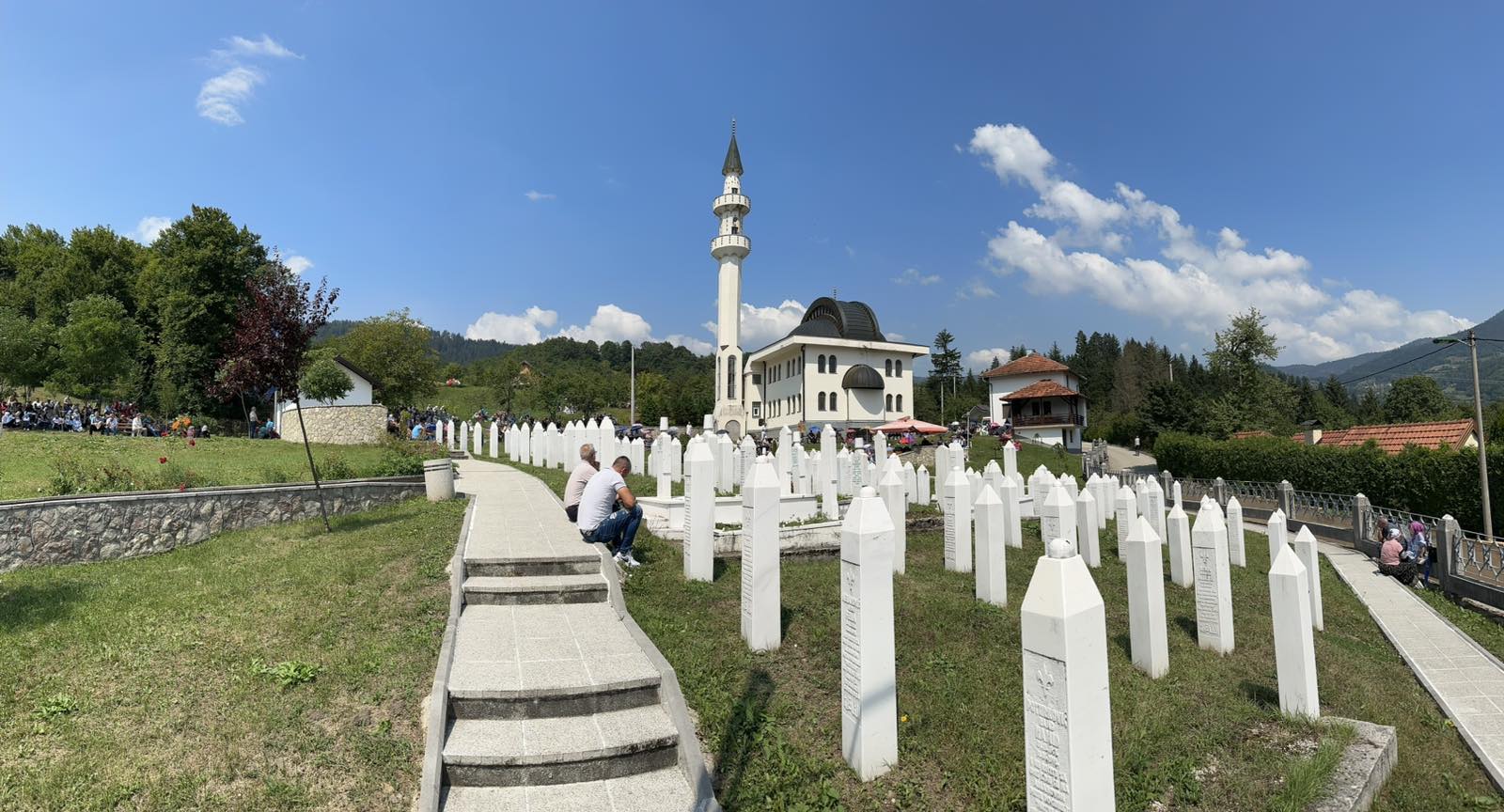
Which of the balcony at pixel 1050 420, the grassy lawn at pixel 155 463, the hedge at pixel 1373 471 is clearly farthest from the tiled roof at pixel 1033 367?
the grassy lawn at pixel 155 463

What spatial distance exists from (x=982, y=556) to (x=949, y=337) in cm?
8696

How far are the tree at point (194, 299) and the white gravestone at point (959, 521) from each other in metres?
35.8

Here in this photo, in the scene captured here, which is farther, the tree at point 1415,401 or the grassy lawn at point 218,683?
the tree at point 1415,401

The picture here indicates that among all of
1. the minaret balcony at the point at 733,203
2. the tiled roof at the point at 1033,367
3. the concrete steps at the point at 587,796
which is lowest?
the concrete steps at the point at 587,796

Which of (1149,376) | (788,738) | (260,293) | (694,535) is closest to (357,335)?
(260,293)

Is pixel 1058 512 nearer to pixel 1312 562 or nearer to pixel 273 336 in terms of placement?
pixel 1312 562

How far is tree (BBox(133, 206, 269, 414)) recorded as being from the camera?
33.2 m

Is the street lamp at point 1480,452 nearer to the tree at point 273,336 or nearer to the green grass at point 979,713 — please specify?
the green grass at point 979,713

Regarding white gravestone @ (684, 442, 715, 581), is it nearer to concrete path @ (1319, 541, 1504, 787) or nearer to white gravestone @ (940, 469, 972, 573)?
white gravestone @ (940, 469, 972, 573)

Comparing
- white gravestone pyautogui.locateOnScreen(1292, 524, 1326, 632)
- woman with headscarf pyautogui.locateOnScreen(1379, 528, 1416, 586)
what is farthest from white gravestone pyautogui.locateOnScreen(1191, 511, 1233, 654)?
woman with headscarf pyautogui.locateOnScreen(1379, 528, 1416, 586)

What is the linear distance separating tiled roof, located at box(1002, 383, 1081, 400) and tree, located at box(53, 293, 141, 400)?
55570 mm

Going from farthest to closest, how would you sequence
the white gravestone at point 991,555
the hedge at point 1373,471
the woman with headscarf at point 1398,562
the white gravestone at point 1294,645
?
the hedge at point 1373,471, the woman with headscarf at point 1398,562, the white gravestone at point 991,555, the white gravestone at point 1294,645

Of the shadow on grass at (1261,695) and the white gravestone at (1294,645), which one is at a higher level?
the white gravestone at (1294,645)

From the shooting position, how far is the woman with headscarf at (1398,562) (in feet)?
49.2
